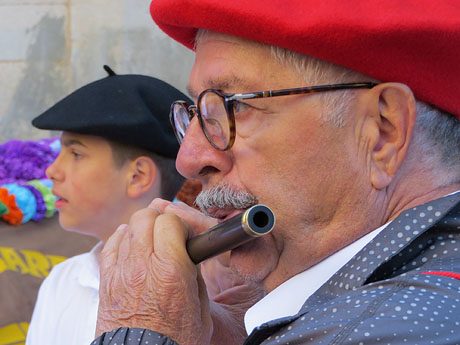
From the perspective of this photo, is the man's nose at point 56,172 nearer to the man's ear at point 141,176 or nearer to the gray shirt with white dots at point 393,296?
the man's ear at point 141,176

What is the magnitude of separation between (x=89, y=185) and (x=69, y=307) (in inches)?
20.1

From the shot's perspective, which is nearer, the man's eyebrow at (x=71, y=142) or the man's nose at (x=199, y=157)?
the man's nose at (x=199, y=157)

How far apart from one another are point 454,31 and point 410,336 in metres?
0.61

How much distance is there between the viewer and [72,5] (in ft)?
15.8

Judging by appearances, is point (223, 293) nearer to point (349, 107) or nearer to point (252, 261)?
point (252, 261)

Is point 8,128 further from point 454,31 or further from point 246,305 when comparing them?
point 454,31

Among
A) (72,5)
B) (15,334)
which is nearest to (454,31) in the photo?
(15,334)

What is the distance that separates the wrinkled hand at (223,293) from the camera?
175cm

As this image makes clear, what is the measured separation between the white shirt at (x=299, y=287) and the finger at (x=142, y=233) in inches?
10.8

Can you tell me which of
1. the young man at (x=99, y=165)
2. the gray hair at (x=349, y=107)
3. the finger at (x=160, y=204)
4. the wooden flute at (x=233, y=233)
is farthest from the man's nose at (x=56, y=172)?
the gray hair at (x=349, y=107)

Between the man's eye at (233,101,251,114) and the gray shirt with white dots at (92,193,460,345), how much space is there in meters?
0.39

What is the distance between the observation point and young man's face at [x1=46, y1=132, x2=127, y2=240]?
9.54 feet

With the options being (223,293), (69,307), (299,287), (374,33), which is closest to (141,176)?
(69,307)

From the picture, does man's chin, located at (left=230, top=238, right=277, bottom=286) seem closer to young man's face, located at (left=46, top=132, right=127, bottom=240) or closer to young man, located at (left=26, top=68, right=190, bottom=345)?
young man, located at (left=26, top=68, right=190, bottom=345)
